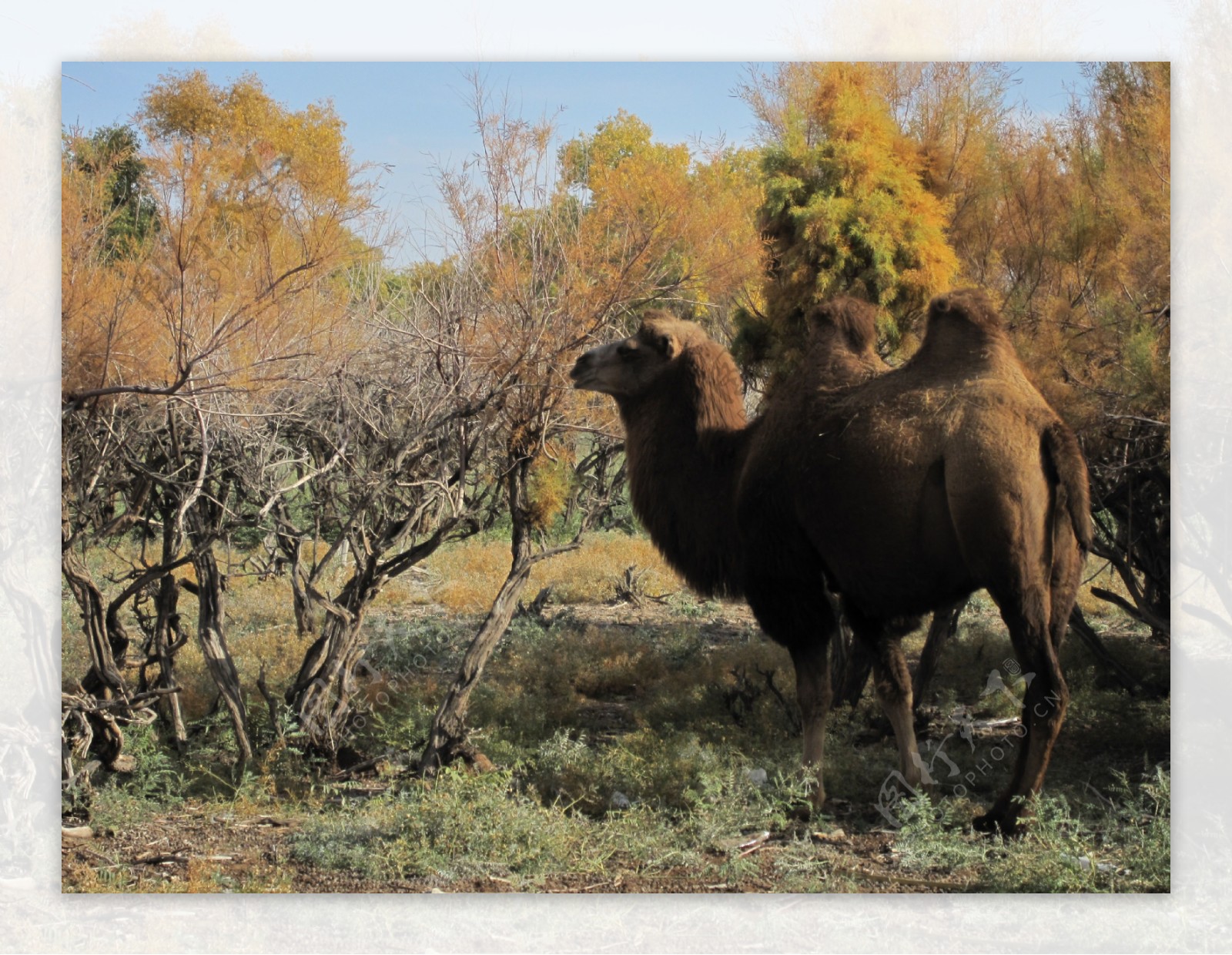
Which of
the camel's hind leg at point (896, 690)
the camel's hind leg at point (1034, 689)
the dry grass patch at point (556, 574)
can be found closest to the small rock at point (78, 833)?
the camel's hind leg at point (896, 690)

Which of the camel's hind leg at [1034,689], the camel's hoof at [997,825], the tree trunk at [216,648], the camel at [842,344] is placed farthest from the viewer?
the tree trunk at [216,648]

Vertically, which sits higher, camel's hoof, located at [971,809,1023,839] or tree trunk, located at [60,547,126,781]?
tree trunk, located at [60,547,126,781]

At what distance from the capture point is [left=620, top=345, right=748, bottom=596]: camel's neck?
5543mm

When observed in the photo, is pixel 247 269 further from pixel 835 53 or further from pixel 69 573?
pixel 835 53

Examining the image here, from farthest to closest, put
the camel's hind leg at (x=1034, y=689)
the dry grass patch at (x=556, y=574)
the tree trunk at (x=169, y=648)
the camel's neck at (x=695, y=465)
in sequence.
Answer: the dry grass patch at (x=556, y=574) < the tree trunk at (x=169, y=648) < the camel's neck at (x=695, y=465) < the camel's hind leg at (x=1034, y=689)

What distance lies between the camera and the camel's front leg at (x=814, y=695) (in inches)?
211

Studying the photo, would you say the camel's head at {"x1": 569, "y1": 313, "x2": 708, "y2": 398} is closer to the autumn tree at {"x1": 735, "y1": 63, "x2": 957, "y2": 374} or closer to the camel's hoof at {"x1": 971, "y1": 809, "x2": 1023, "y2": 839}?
the autumn tree at {"x1": 735, "y1": 63, "x2": 957, "y2": 374}

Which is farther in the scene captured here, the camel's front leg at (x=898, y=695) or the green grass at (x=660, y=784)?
the camel's front leg at (x=898, y=695)

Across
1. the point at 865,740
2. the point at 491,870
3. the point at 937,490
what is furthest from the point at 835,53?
the point at 491,870

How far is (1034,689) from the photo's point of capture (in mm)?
4629

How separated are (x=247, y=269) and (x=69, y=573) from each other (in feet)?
5.26

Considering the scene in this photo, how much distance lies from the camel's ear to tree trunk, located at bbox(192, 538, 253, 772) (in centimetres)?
234

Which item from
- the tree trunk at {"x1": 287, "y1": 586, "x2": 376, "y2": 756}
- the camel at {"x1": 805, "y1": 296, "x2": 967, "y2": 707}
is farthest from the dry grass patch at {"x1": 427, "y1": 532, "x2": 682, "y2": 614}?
the camel at {"x1": 805, "y1": 296, "x2": 967, "y2": 707}

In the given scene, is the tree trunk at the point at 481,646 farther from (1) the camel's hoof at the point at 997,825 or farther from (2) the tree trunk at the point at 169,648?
(1) the camel's hoof at the point at 997,825
